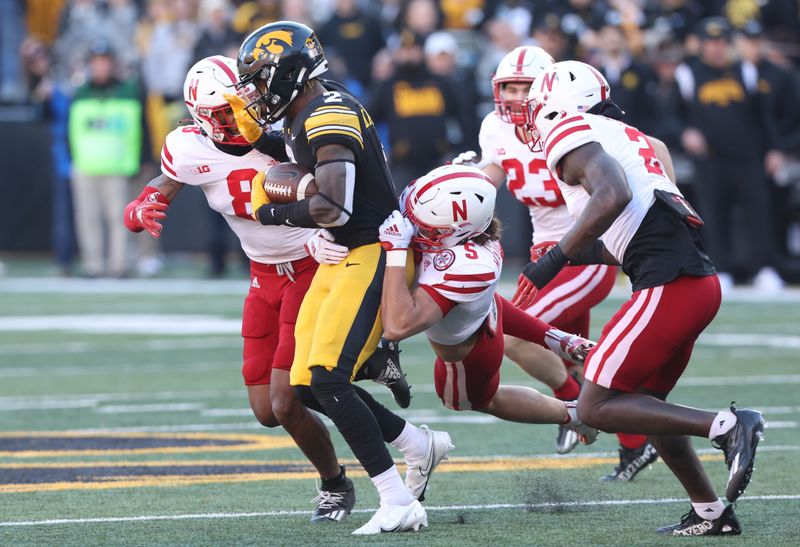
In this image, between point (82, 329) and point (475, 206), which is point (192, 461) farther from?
point (82, 329)

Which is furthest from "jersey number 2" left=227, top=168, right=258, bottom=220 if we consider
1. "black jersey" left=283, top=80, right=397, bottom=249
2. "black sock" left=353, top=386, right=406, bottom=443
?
"black sock" left=353, top=386, right=406, bottom=443

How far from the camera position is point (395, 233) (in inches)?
230

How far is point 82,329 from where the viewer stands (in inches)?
542

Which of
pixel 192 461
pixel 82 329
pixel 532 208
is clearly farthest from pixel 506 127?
pixel 82 329

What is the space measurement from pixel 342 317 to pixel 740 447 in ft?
4.71

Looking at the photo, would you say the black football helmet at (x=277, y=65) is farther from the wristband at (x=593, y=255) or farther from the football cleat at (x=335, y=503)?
the football cleat at (x=335, y=503)

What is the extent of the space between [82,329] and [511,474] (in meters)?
7.44

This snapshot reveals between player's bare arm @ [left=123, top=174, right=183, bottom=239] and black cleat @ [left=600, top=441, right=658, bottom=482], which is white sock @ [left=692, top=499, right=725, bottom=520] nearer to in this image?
Answer: black cleat @ [left=600, top=441, right=658, bottom=482]

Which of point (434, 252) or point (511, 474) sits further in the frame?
point (511, 474)

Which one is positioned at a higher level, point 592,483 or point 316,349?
point 316,349

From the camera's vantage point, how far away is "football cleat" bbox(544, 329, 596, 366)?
623cm

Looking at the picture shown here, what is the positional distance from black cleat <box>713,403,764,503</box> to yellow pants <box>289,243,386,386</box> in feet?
4.17

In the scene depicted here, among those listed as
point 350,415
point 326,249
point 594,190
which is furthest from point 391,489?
point 594,190

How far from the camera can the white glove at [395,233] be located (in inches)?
230
